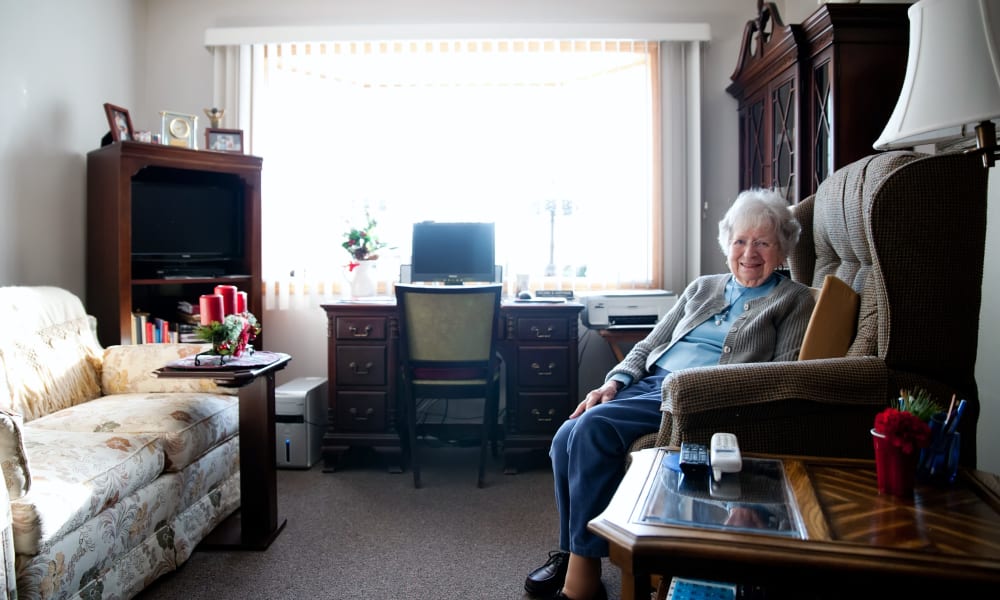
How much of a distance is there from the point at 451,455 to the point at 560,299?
93cm

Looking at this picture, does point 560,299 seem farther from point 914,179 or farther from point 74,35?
point 74,35

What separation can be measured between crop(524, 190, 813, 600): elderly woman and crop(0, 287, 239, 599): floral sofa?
1.09 m

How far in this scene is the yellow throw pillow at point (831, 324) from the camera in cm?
180

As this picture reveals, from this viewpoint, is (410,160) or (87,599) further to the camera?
(410,160)

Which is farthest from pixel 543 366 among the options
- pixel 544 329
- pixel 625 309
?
pixel 625 309

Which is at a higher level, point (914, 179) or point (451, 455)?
point (914, 179)

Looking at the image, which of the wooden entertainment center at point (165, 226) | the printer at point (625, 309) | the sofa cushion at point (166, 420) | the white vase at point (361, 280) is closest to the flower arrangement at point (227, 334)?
the sofa cushion at point (166, 420)

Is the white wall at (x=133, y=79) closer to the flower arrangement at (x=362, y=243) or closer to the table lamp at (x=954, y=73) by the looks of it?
the flower arrangement at (x=362, y=243)

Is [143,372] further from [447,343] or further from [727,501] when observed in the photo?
[727,501]

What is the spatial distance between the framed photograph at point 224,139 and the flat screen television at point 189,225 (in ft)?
0.53

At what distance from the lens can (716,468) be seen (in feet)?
4.33

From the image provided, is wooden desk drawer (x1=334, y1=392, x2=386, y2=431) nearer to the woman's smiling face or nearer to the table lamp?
the woman's smiling face

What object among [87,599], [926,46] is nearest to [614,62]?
[926,46]

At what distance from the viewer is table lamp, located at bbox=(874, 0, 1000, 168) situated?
1.60 meters
